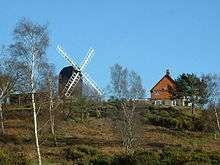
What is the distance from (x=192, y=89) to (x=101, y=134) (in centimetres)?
1921

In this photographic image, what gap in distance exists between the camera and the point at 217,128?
70438mm

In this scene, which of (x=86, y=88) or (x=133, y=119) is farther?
(x=86, y=88)

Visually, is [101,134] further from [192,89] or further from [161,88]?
[161,88]

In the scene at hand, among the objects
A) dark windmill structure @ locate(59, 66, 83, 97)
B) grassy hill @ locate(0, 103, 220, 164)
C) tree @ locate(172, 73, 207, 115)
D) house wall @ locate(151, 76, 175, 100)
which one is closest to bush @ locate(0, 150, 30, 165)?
grassy hill @ locate(0, 103, 220, 164)

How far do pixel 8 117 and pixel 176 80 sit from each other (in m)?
24.4

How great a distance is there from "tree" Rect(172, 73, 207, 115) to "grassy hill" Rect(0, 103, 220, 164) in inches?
66.2

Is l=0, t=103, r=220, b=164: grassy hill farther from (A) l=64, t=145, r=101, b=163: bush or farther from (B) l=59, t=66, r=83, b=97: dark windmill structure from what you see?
(B) l=59, t=66, r=83, b=97: dark windmill structure

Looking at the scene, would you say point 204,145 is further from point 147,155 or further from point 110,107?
point 147,155

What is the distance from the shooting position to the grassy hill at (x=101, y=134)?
44906 mm

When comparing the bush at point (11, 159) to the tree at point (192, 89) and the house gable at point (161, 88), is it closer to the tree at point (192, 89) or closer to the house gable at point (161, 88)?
the tree at point (192, 89)

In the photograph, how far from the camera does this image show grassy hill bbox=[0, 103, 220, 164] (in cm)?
4491

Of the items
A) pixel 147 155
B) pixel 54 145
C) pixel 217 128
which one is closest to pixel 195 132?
pixel 217 128

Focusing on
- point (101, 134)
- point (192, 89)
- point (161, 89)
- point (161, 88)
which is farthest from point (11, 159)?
point (161, 88)

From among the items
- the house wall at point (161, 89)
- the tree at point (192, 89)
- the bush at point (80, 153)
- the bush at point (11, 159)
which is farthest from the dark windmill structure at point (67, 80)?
the bush at point (11, 159)
